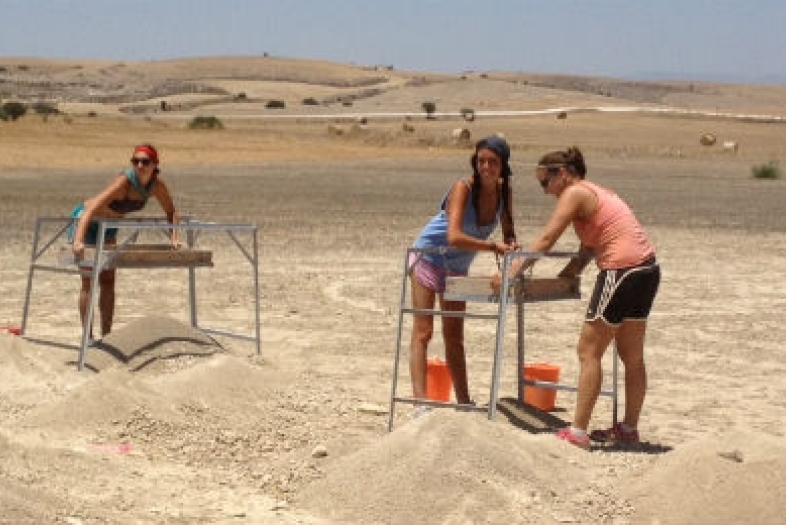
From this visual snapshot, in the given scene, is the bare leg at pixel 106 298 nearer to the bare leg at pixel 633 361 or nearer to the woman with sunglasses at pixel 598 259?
the woman with sunglasses at pixel 598 259

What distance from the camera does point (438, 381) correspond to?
9008 millimetres

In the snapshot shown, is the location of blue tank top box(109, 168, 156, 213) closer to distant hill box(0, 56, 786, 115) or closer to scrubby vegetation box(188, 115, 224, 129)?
scrubby vegetation box(188, 115, 224, 129)

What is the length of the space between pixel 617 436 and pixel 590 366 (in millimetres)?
490

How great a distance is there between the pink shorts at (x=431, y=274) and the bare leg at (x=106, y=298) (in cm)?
281

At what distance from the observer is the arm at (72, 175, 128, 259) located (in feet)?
30.1

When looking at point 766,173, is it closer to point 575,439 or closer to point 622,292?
point 622,292

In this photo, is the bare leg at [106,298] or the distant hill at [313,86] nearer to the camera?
the bare leg at [106,298]

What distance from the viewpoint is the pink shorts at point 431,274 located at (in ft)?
25.6

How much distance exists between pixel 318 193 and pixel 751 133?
1732 inches

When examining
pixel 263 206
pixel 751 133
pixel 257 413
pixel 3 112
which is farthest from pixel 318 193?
pixel 751 133

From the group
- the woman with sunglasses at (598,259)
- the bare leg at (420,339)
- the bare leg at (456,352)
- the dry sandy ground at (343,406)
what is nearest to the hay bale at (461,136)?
the dry sandy ground at (343,406)

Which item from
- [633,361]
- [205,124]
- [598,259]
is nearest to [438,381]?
[633,361]

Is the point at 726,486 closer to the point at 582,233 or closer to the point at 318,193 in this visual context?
the point at 582,233

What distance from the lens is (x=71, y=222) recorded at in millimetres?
9930
